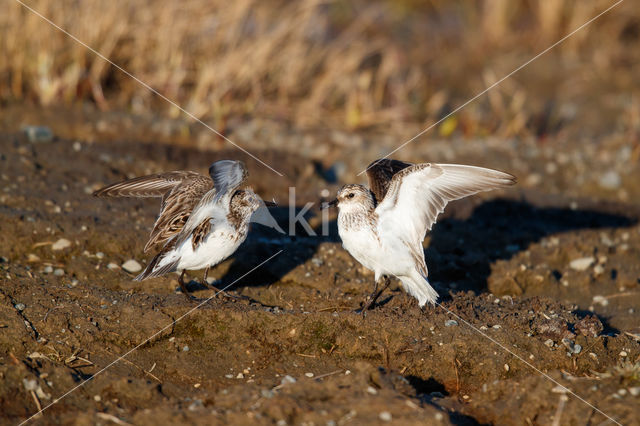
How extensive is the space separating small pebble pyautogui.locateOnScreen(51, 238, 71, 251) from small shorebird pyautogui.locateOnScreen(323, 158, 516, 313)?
7.79 feet

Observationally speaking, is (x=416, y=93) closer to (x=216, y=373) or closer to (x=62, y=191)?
(x=62, y=191)

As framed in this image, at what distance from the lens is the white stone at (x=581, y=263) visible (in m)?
6.70

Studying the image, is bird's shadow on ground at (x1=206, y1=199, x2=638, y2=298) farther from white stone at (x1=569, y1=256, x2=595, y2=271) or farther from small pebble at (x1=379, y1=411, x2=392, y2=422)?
small pebble at (x1=379, y1=411, x2=392, y2=422)

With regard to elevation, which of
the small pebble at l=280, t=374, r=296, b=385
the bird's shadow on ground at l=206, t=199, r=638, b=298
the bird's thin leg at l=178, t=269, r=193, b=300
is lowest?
the bird's shadow on ground at l=206, t=199, r=638, b=298

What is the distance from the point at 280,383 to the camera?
4.49 m

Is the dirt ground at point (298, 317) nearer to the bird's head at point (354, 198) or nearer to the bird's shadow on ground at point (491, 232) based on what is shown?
the bird's shadow on ground at point (491, 232)

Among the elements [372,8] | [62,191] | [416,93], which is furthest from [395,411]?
[372,8]

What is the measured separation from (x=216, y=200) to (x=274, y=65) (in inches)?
205

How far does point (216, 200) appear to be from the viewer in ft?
17.1

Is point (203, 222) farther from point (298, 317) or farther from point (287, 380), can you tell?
point (287, 380)

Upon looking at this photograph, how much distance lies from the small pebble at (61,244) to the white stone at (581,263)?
14.9 feet

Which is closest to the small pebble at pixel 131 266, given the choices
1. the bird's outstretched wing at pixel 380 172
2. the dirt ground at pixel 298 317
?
the dirt ground at pixel 298 317

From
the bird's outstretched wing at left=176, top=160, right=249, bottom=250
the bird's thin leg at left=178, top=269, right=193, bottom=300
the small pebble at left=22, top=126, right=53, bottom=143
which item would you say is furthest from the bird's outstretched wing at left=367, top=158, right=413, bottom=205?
the small pebble at left=22, top=126, right=53, bottom=143

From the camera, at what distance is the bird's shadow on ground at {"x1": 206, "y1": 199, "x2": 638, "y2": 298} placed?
6133 mm
